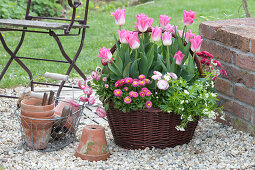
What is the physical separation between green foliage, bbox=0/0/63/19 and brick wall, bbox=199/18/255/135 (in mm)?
4605

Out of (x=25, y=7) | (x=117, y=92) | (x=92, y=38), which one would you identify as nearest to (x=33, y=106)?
(x=117, y=92)

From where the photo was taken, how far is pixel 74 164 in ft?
8.23

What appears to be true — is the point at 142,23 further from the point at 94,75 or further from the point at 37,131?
the point at 37,131

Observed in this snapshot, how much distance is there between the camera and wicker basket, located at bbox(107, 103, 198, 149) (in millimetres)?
2570

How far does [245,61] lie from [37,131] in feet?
4.82

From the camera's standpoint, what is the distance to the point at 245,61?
2.85 m

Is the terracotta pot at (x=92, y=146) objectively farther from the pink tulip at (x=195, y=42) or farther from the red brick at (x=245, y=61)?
the red brick at (x=245, y=61)

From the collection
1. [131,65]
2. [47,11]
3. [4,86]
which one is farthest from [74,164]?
[47,11]

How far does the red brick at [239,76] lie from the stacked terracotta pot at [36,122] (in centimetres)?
130

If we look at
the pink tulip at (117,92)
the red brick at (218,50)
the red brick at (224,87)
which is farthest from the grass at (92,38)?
the red brick at (224,87)

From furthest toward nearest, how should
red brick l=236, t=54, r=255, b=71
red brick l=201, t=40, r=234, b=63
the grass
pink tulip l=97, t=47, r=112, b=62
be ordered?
1. the grass
2. red brick l=201, t=40, r=234, b=63
3. red brick l=236, t=54, r=255, b=71
4. pink tulip l=97, t=47, r=112, b=62

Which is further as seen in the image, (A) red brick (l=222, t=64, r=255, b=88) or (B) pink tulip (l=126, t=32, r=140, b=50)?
(A) red brick (l=222, t=64, r=255, b=88)

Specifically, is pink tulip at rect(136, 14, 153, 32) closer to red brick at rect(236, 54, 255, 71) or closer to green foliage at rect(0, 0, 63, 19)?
red brick at rect(236, 54, 255, 71)

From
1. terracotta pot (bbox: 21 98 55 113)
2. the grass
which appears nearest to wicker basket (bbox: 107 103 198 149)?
terracotta pot (bbox: 21 98 55 113)
